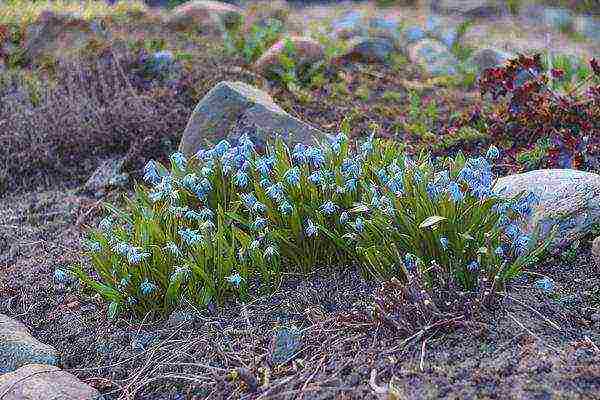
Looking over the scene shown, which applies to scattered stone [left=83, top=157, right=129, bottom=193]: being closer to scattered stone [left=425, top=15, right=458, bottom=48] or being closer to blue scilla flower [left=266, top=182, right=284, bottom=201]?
blue scilla flower [left=266, top=182, right=284, bottom=201]

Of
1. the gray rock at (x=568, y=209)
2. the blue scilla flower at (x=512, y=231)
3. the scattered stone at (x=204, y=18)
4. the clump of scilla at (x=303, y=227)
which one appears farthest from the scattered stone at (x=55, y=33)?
the blue scilla flower at (x=512, y=231)

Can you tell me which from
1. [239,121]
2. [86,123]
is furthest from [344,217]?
[86,123]

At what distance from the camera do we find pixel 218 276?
12.8ft

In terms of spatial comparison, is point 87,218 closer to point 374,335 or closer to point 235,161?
point 235,161

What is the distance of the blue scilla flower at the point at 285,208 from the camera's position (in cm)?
389

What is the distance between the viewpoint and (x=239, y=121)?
5.46 meters

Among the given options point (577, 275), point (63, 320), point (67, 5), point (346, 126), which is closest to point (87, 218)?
point (63, 320)

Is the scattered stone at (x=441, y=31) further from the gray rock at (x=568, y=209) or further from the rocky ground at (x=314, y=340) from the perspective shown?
the rocky ground at (x=314, y=340)

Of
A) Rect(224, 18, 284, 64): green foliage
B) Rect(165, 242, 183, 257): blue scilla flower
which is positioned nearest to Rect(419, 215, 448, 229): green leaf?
Rect(165, 242, 183, 257): blue scilla flower

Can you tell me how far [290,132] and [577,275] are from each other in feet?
6.76

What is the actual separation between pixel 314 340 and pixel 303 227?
70 cm

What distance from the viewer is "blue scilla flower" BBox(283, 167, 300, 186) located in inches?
154

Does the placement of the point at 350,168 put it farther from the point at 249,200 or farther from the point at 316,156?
the point at 249,200

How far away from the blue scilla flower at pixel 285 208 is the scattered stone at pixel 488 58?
4.46 meters
